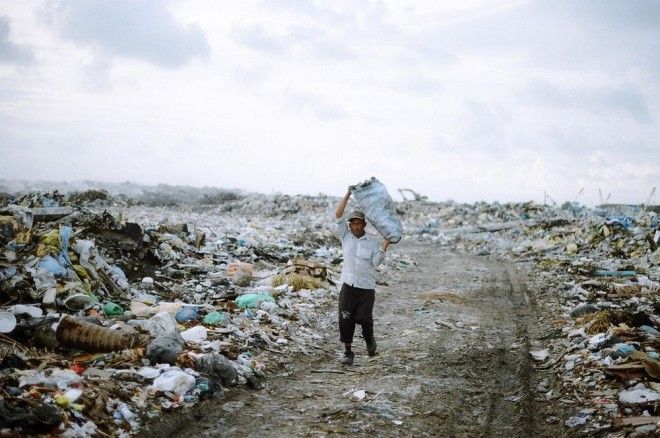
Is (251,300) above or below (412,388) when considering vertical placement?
above

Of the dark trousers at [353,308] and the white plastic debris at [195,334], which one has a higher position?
the dark trousers at [353,308]

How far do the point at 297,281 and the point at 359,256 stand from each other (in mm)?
3252

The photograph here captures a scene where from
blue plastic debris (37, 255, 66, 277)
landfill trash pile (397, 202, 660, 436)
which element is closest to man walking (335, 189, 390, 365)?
landfill trash pile (397, 202, 660, 436)

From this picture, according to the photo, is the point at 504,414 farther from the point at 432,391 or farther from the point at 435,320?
the point at 435,320

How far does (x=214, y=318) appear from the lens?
18.1 feet

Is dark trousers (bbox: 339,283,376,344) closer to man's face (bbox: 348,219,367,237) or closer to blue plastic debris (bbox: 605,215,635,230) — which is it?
man's face (bbox: 348,219,367,237)

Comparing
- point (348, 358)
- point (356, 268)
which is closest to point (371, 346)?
point (348, 358)

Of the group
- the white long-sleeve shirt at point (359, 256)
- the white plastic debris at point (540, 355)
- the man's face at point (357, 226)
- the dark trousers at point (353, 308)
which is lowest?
the white plastic debris at point (540, 355)

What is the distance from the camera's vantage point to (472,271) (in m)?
11.4

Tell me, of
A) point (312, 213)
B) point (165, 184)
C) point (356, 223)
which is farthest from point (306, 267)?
point (165, 184)

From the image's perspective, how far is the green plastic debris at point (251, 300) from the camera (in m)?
6.40

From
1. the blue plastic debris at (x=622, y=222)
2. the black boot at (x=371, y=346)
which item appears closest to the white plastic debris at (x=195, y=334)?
the black boot at (x=371, y=346)

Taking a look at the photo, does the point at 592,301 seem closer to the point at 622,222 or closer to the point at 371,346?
the point at 371,346

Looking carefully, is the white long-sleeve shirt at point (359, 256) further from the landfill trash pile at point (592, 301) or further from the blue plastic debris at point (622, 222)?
the blue plastic debris at point (622, 222)
